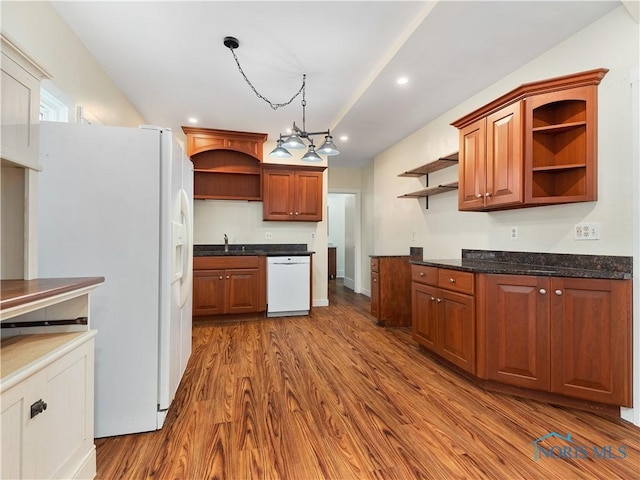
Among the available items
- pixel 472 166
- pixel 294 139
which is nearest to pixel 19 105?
pixel 294 139

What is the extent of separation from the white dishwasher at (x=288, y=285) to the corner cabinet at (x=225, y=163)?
111 centimetres

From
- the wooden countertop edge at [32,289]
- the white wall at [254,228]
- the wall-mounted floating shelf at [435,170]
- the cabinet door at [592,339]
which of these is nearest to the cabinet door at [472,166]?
the wall-mounted floating shelf at [435,170]

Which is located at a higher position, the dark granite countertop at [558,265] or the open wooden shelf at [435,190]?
the open wooden shelf at [435,190]

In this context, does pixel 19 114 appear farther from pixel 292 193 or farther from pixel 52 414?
pixel 292 193

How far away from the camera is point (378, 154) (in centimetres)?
512

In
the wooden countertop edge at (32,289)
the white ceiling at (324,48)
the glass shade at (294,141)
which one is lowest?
the wooden countertop edge at (32,289)

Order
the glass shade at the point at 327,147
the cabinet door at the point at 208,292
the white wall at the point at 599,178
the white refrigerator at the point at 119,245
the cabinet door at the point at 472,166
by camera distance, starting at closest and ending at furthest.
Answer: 1. the white refrigerator at the point at 119,245
2. the white wall at the point at 599,178
3. the cabinet door at the point at 472,166
4. the glass shade at the point at 327,147
5. the cabinet door at the point at 208,292

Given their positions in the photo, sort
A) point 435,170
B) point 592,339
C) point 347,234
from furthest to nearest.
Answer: point 347,234, point 435,170, point 592,339

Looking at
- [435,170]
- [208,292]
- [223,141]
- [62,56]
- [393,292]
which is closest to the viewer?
[62,56]

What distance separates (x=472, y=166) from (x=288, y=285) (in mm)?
2704

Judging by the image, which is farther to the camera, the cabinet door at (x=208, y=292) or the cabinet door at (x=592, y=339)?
the cabinet door at (x=208, y=292)

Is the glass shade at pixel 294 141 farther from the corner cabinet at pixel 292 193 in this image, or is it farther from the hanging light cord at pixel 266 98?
the corner cabinet at pixel 292 193

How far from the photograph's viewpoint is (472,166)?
2.67 metres

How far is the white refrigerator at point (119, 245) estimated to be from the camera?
5.12ft
